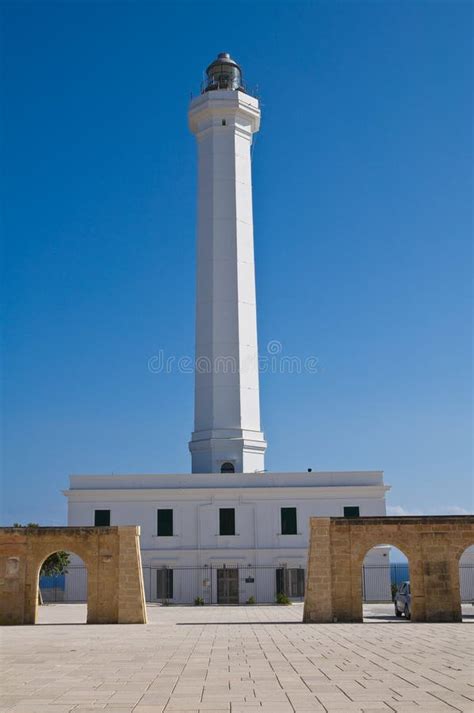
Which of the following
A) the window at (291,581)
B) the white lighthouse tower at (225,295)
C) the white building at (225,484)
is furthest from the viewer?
the white lighthouse tower at (225,295)

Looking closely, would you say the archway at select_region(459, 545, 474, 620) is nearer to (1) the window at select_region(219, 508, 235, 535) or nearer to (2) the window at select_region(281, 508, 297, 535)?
(2) the window at select_region(281, 508, 297, 535)

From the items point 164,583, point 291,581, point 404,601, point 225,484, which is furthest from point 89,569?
point 291,581

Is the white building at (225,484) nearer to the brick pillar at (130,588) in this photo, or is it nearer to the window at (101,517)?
the window at (101,517)

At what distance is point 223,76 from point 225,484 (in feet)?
69.2

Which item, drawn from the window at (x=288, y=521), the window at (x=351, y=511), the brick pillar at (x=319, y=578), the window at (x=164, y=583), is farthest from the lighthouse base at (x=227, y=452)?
the brick pillar at (x=319, y=578)

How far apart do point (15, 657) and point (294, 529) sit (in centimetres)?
2241

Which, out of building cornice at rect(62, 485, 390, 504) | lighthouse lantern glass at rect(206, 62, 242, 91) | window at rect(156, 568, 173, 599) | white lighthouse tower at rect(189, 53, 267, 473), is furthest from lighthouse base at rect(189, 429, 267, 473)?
lighthouse lantern glass at rect(206, 62, 242, 91)

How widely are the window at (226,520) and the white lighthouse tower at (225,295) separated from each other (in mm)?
1985

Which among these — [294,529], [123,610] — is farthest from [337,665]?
[294,529]

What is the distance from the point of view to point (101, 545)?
23.6 meters

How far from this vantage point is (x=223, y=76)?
42750mm

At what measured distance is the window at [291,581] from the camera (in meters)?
35.7

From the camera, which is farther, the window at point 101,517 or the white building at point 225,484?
the window at point 101,517

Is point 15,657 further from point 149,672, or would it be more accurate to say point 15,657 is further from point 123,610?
point 123,610
